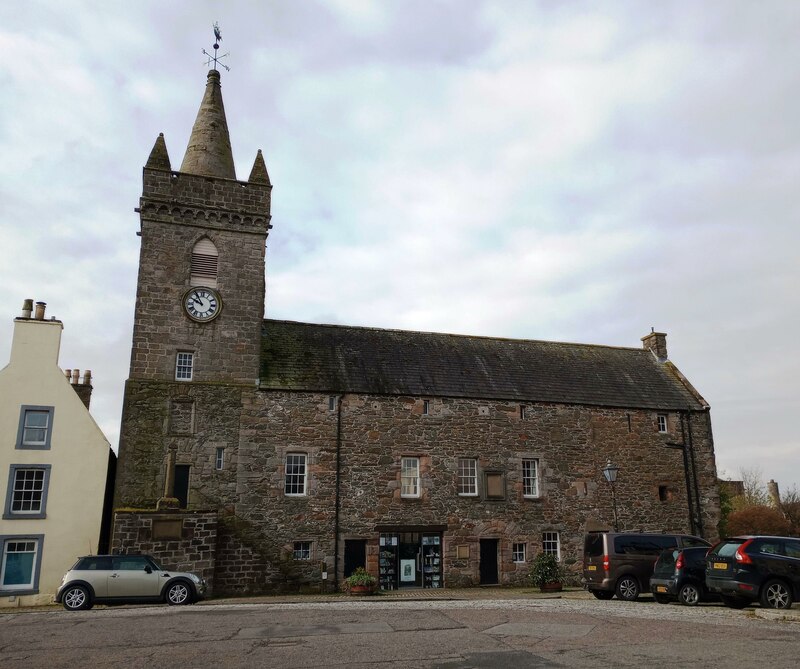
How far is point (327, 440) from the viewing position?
23.9 metres

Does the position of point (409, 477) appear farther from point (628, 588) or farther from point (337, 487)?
point (628, 588)

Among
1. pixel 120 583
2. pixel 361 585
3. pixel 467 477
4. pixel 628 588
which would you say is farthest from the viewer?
pixel 467 477

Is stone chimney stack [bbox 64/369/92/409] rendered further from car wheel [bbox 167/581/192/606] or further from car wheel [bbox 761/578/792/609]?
car wheel [bbox 761/578/792/609]

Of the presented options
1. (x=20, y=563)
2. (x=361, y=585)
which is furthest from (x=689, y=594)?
(x=20, y=563)

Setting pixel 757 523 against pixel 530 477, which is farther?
pixel 757 523

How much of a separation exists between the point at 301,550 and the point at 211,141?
1629 centimetres

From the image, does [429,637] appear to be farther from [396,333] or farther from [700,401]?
[700,401]

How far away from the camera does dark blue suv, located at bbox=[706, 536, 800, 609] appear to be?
1374 centimetres

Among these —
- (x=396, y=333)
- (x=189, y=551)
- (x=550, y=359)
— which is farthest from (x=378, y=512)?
(x=550, y=359)

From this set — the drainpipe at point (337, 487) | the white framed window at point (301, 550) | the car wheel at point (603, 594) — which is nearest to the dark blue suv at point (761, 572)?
the car wheel at point (603, 594)

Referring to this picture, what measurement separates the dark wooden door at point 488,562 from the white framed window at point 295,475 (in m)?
7.13

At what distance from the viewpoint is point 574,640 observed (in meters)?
10.7

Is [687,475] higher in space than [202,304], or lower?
lower

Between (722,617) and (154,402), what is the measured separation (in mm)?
18030
